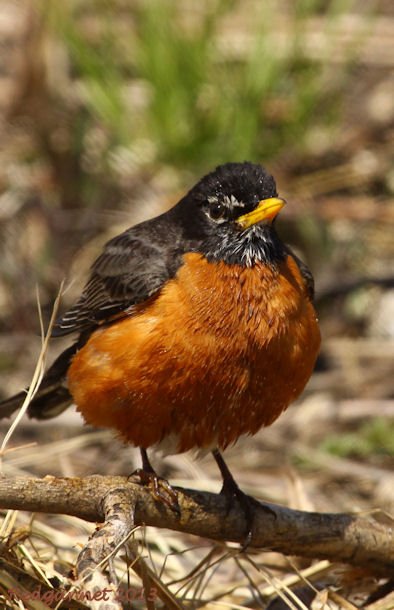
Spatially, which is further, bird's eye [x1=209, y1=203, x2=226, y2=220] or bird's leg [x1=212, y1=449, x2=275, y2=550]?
bird's eye [x1=209, y1=203, x2=226, y2=220]

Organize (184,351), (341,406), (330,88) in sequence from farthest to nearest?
(330,88)
(341,406)
(184,351)

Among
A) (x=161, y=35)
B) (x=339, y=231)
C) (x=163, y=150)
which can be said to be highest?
(x=161, y=35)

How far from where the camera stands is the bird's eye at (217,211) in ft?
15.3

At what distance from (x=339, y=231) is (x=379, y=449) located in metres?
2.43

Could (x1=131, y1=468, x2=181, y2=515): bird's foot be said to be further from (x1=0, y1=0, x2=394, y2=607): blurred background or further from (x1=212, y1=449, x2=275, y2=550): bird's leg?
(x1=0, y1=0, x2=394, y2=607): blurred background

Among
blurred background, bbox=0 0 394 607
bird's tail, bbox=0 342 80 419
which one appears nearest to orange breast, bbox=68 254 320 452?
bird's tail, bbox=0 342 80 419

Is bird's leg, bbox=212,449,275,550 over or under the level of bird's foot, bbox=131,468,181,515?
under

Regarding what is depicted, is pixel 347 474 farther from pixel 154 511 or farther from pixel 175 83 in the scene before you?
pixel 175 83

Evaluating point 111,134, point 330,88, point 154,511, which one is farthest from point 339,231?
point 154,511

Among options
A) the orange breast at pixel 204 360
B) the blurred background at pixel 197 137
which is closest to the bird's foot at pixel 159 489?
the orange breast at pixel 204 360

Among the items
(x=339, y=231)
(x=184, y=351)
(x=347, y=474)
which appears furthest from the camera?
(x=339, y=231)

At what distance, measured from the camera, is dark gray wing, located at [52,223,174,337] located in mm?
4617

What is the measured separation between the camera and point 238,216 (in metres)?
4.63

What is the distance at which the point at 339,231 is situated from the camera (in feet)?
27.7
